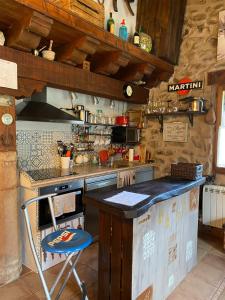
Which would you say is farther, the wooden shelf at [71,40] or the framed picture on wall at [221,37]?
the framed picture on wall at [221,37]

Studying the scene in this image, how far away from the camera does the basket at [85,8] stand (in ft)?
7.36

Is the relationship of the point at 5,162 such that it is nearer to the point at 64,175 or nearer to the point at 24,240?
the point at 64,175

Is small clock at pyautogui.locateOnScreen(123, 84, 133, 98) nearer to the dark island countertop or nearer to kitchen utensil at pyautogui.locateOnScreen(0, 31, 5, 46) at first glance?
the dark island countertop

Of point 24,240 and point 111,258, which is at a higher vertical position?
point 111,258

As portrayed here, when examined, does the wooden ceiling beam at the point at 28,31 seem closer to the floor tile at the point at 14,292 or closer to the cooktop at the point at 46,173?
the cooktop at the point at 46,173

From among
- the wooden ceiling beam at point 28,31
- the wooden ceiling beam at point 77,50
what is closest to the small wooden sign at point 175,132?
the wooden ceiling beam at point 77,50

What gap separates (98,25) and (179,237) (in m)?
2.45

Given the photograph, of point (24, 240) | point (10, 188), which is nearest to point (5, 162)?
point (10, 188)

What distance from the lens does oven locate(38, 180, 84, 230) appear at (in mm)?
2357

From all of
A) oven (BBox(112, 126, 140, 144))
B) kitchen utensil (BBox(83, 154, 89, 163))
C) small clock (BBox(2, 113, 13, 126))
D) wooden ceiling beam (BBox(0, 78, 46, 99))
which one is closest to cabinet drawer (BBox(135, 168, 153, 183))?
oven (BBox(112, 126, 140, 144))

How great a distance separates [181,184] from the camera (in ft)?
6.81

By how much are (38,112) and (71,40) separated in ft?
3.02

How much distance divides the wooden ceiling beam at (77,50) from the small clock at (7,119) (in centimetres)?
103

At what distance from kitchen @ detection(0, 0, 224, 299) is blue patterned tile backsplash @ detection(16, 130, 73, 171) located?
13 mm
